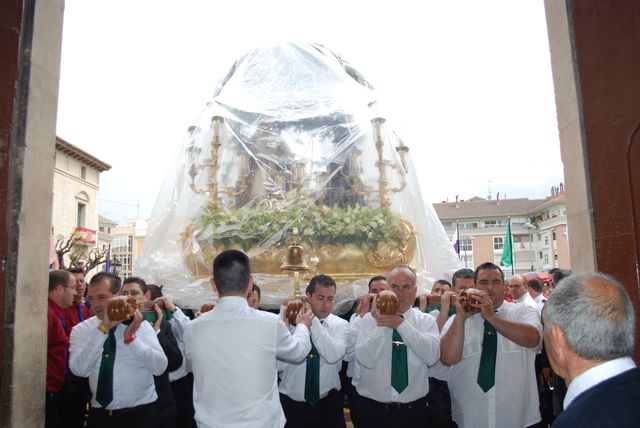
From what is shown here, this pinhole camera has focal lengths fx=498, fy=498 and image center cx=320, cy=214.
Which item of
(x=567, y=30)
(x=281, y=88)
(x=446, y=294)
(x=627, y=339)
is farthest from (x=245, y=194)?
(x=627, y=339)

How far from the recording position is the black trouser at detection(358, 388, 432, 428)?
348 cm

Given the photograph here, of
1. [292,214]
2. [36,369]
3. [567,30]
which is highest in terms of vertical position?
[567,30]

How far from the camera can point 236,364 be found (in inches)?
102

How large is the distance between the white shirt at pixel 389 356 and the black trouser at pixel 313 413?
0.98ft

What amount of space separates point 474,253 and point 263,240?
43.7 meters

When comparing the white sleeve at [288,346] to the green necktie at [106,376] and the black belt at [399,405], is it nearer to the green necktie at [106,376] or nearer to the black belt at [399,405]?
the black belt at [399,405]

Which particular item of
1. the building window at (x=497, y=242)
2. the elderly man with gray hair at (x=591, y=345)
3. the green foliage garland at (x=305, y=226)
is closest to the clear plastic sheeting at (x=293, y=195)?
the green foliage garland at (x=305, y=226)

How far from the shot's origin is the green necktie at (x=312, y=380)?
12.1ft

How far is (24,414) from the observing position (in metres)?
2.77

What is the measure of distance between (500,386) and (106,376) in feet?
8.79

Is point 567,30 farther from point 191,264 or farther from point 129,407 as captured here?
point 191,264

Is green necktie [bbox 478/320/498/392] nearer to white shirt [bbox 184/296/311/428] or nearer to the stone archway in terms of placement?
the stone archway

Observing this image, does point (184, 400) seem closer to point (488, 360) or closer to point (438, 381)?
point (438, 381)

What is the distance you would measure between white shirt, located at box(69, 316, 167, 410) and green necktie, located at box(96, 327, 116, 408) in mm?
44
